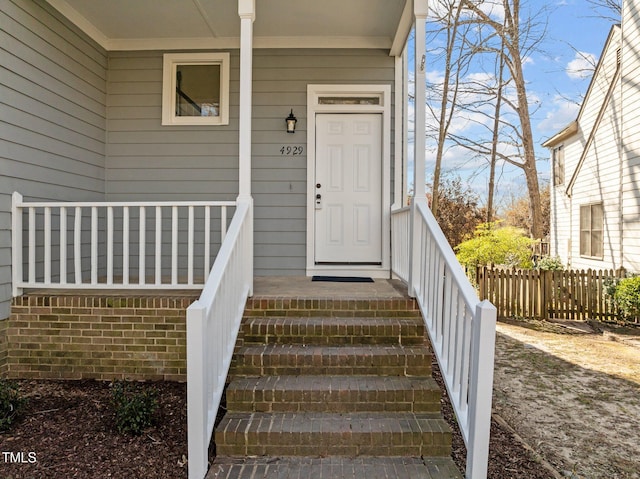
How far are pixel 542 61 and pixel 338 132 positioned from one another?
35.3 ft

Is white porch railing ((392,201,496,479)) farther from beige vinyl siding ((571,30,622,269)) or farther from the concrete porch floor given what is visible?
beige vinyl siding ((571,30,622,269))

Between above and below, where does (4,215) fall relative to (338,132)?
below

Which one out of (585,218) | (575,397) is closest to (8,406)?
(575,397)

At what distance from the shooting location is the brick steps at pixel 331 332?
121 inches

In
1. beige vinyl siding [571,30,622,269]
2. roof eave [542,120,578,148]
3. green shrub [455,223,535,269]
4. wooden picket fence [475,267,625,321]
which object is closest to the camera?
wooden picket fence [475,267,625,321]

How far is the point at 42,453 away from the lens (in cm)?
244

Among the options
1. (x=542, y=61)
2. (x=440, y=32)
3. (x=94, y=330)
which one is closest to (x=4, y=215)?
(x=94, y=330)

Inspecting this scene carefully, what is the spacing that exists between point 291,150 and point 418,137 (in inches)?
78.8

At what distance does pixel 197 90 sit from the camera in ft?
16.5

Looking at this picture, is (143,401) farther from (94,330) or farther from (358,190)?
(358,190)

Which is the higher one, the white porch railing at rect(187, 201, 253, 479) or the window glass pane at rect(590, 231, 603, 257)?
the window glass pane at rect(590, 231, 603, 257)

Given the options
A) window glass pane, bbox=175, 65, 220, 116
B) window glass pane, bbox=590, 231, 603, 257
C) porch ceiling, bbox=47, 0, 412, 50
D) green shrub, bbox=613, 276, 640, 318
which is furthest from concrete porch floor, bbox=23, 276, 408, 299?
window glass pane, bbox=590, 231, 603, 257

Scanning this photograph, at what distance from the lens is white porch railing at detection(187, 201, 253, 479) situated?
211 centimetres

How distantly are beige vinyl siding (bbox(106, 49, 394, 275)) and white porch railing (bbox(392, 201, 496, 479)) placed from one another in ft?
5.94
